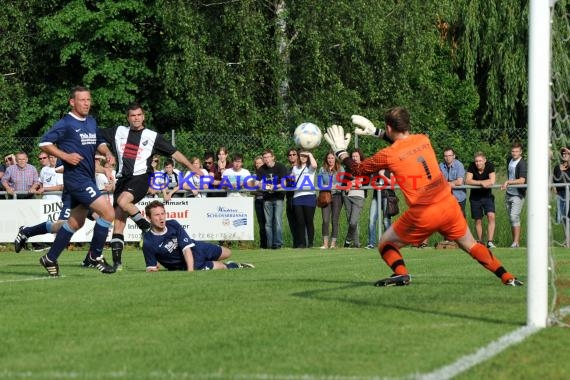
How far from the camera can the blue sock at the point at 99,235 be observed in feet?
44.5

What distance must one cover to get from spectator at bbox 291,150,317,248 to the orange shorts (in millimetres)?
11334

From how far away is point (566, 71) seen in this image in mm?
9727

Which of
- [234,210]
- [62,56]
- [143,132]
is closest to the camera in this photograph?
[143,132]

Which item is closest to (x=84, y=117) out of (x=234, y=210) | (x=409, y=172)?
(x=409, y=172)

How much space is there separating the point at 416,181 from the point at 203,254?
4.86 m

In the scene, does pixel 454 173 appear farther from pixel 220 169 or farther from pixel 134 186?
pixel 134 186

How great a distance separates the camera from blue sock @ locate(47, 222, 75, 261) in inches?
508

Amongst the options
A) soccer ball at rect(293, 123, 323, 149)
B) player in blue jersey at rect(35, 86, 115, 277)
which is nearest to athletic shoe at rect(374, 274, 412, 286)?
player in blue jersey at rect(35, 86, 115, 277)

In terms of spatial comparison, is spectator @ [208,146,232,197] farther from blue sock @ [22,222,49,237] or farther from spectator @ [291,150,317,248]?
blue sock @ [22,222,49,237]

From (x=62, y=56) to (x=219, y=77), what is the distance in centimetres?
649

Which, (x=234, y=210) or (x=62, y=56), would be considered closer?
(x=234, y=210)

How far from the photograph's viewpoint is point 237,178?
22656mm

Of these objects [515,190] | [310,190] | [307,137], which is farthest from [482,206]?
[307,137]

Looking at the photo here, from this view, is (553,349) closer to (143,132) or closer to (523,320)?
(523,320)
